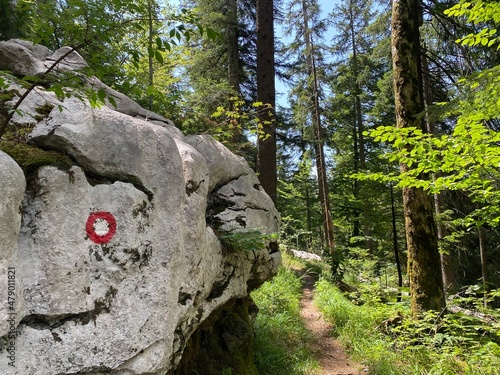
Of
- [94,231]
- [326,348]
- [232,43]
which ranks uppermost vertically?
[232,43]

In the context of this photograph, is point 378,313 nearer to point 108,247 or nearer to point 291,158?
point 108,247

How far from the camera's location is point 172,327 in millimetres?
2436

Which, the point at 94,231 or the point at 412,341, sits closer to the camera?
the point at 94,231

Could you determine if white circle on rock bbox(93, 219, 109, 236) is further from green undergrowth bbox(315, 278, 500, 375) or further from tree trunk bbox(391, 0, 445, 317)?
tree trunk bbox(391, 0, 445, 317)

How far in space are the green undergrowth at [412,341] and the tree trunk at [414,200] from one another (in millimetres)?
356

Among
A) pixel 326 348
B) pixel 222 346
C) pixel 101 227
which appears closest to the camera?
pixel 101 227

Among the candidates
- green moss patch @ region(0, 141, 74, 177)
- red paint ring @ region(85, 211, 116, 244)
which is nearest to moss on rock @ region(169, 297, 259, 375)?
red paint ring @ region(85, 211, 116, 244)

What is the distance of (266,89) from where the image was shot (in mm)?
7406

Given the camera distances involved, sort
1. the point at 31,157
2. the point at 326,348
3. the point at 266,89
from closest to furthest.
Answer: the point at 31,157
the point at 326,348
the point at 266,89

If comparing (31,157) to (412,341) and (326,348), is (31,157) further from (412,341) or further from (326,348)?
(412,341)

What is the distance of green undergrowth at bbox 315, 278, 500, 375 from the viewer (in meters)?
4.38

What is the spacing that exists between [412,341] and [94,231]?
507 centimetres

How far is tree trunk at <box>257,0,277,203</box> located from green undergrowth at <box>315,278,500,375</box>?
306cm

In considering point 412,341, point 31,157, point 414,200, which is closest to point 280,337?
point 412,341
